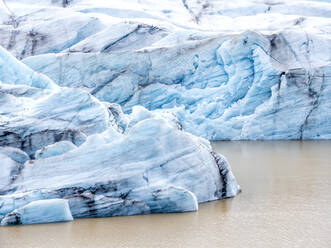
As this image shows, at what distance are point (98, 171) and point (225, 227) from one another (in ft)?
5.82

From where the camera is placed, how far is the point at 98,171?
7.64 metres

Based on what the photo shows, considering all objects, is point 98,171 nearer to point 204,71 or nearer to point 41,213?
point 41,213

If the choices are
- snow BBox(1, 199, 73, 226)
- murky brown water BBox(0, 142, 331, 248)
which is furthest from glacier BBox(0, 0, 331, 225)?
murky brown water BBox(0, 142, 331, 248)

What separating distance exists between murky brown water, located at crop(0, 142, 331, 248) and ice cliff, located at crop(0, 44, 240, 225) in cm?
19

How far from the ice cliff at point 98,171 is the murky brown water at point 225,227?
7.5 inches

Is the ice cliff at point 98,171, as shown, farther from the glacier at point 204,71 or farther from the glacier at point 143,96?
the glacier at point 204,71

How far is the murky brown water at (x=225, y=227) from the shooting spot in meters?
6.39

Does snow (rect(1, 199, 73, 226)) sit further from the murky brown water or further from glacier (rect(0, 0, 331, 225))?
the murky brown water

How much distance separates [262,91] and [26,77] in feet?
25.7

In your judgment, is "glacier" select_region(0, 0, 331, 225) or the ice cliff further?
"glacier" select_region(0, 0, 331, 225)

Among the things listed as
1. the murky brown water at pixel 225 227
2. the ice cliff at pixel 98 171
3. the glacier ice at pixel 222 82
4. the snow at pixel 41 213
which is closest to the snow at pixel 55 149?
the ice cliff at pixel 98 171

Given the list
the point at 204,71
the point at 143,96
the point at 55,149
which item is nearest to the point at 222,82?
the point at 204,71

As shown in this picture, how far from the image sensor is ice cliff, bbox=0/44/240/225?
7301mm

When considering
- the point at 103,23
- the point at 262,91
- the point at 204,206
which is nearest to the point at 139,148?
the point at 204,206
